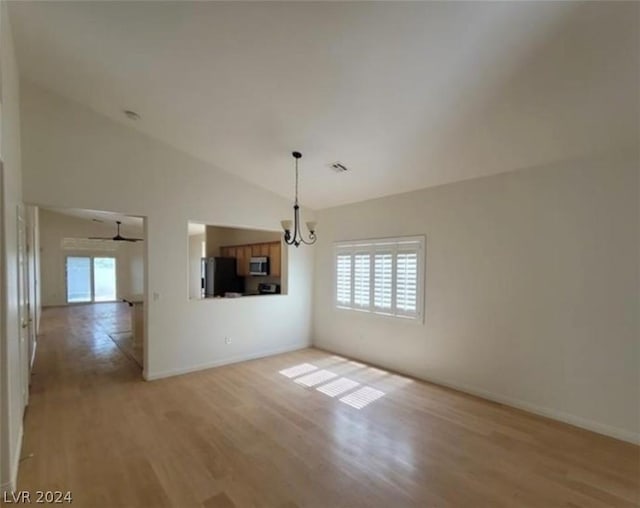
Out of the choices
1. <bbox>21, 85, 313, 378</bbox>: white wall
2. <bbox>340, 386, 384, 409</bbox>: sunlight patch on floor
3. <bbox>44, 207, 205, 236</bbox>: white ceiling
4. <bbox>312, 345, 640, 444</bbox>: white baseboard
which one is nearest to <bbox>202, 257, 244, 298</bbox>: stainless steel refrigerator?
<bbox>44, 207, 205, 236</bbox>: white ceiling

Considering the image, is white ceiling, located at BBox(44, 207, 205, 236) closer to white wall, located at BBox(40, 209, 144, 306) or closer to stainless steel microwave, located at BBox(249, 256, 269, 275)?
white wall, located at BBox(40, 209, 144, 306)

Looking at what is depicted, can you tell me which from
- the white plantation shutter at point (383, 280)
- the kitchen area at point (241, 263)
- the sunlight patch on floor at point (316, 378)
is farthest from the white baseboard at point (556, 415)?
the kitchen area at point (241, 263)

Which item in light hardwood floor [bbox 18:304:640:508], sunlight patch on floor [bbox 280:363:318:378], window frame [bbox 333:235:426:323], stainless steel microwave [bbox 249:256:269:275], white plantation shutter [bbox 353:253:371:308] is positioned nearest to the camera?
light hardwood floor [bbox 18:304:640:508]

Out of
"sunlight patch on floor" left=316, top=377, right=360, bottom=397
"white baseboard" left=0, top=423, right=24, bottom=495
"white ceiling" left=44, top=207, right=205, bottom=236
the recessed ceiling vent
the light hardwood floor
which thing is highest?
the recessed ceiling vent

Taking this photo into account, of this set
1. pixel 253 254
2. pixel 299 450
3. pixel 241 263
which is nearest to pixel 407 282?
pixel 299 450

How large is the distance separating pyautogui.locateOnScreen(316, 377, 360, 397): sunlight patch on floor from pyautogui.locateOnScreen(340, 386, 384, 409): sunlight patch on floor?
15 centimetres

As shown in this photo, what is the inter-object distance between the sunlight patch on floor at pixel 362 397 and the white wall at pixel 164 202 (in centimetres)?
213

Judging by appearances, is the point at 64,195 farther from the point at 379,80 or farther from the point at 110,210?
→ the point at 379,80

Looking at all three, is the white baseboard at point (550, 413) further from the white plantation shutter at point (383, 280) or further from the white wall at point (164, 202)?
the white wall at point (164, 202)

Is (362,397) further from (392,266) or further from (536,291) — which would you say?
(536,291)

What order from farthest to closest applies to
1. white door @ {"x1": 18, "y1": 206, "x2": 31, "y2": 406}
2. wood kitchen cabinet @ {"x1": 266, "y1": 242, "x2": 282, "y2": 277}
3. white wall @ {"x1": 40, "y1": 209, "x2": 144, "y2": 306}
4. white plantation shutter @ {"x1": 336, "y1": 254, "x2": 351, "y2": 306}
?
white wall @ {"x1": 40, "y1": 209, "x2": 144, "y2": 306}
wood kitchen cabinet @ {"x1": 266, "y1": 242, "x2": 282, "y2": 277}
white plantation shutter @ {"x1": 336, "y1": 254, "x2": 351, "y2": 306}
white door @ {"x1": 18, "y1": 206, "x2": 31, "y2": 406}

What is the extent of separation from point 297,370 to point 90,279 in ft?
37.6

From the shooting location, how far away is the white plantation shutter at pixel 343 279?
5766 millimetres

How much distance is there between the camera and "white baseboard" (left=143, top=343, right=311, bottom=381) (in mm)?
4615
